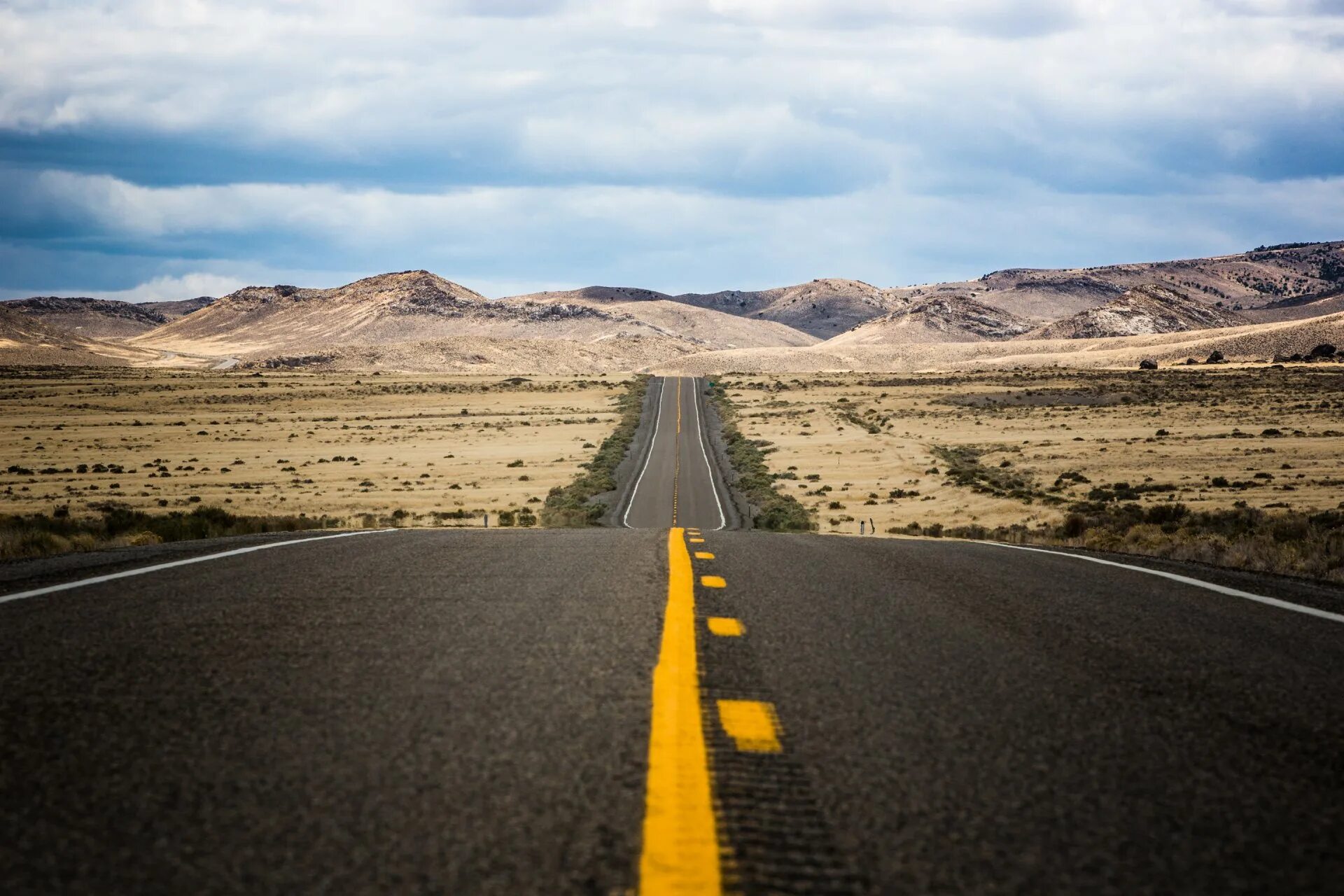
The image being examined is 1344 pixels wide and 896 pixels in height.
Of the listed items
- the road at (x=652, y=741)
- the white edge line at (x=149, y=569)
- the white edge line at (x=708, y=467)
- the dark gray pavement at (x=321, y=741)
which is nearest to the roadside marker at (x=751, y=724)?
the road at (x=652, y=741)

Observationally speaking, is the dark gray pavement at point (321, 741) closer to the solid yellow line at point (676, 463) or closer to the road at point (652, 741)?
the road at point (652, 741)

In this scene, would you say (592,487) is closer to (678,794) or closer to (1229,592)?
(1229,592)

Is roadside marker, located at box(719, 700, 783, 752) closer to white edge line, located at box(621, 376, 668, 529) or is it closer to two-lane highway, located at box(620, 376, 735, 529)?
white edge line, located at box(621, 376, 668, 529)

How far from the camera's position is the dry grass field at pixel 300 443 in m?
44.9

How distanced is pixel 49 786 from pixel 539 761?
1.52 metres

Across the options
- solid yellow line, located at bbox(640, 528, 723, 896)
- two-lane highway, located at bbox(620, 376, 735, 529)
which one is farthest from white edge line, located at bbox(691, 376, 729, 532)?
solid yellow line, located at bbox(640, 528, 723, 896)

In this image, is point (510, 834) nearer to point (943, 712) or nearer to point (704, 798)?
point (704, 798)

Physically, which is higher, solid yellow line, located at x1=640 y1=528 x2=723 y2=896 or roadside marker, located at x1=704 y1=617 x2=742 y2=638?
solid yellow line, located at x1=640 y1=528 x2=723 y2=896

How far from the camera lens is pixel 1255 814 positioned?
309 cm

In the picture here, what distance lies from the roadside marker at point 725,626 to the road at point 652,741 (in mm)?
42

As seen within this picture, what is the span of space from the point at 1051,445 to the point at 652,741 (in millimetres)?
62572

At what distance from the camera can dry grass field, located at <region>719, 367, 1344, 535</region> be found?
40312 mm

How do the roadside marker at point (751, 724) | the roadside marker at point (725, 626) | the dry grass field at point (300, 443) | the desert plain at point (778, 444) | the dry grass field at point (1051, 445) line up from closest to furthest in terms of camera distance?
the roadside marker at point (751, 724)
the roadside marker at point (725, 626)
the dry grass field at point (1051, 445)
the desert plain at point (778, 444)
the dry grass field at point (300, 443)

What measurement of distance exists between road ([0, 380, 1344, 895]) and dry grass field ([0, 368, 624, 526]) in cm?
2758
